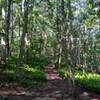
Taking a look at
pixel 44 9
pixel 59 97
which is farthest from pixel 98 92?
pixel 44 9

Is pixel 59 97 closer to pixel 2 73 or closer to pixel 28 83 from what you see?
pixel 28 83

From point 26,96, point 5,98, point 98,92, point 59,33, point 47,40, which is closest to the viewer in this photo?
point 5,98

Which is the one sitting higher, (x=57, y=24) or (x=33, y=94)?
(x=57, y=24)

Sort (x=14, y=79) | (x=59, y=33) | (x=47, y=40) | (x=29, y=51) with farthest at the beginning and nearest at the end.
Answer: (x=47, y=40) → (x=29, y=51) → (x=14, y=79) → (x=59, y=33)

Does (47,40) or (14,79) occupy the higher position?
(47,40)

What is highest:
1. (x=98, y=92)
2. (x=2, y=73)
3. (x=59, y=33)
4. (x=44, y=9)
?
(x=44, y=9)

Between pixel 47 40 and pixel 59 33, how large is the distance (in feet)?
123

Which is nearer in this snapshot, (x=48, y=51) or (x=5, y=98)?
(x=5, y=98)

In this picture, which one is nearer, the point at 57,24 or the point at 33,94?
the point at 33,94

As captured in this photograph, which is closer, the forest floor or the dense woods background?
the forest floor

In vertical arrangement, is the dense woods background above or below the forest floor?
above

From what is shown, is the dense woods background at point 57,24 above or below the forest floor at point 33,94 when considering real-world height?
above

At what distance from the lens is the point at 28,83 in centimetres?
1702

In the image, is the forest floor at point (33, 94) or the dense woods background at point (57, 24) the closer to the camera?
the forest floor at point (33, 94)
